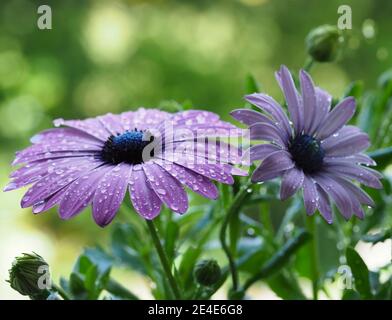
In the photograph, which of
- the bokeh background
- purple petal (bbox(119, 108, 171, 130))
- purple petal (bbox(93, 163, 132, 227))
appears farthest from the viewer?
the bokeh background

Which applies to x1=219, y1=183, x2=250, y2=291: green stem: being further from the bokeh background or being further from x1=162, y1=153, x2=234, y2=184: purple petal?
the bokeh background

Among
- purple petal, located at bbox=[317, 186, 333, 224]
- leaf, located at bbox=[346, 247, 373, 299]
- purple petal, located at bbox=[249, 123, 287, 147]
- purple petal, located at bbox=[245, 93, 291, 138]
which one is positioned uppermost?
purple petal, located at bbox=[245, 93, 291, 138]

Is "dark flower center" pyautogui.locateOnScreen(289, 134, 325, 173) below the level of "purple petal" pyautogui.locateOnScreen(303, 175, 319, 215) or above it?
above

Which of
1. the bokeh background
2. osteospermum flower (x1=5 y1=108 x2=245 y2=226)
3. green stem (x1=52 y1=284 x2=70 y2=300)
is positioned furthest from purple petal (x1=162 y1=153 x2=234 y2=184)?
the bokeh background

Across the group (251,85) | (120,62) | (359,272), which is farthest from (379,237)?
(120,62)

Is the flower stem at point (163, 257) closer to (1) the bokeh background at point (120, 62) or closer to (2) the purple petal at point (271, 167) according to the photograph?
(2) the purple petal at point (271, 167)

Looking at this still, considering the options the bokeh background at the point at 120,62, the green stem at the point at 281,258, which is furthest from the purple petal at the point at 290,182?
the bokeh background at the point at 120,62

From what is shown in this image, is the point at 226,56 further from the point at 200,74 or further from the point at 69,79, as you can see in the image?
the point at 69,79
